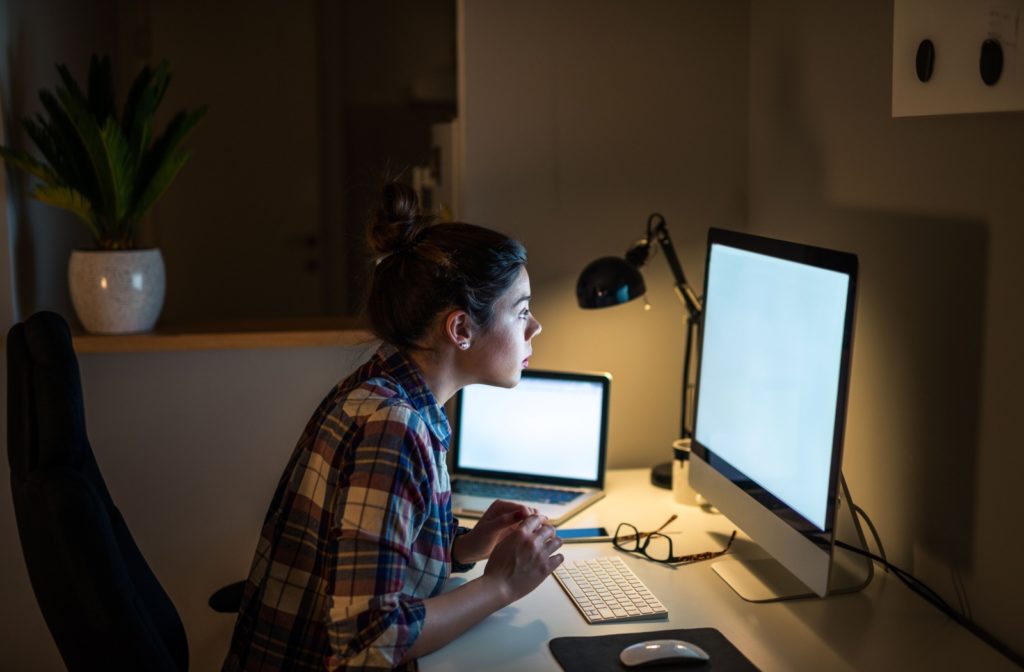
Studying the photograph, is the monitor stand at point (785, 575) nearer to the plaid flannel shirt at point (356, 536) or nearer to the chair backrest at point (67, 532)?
the plaid flannel shirt at point (356, 536)

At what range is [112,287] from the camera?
2.06 metres

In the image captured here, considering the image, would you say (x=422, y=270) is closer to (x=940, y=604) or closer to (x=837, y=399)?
(x=837, y=399)

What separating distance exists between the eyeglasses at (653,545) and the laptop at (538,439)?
0.18m

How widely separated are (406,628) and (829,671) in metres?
0.54

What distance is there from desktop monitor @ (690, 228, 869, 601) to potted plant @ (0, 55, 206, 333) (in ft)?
3.61

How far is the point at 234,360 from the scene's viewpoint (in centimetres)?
218

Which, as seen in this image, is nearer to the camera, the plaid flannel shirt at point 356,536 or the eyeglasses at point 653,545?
the plaid flannel shirt at point 356,536

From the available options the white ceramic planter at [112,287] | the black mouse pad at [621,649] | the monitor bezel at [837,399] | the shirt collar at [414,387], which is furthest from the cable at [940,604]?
the white ceramic planter at [112,287]

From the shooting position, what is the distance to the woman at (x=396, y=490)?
4.18 ft

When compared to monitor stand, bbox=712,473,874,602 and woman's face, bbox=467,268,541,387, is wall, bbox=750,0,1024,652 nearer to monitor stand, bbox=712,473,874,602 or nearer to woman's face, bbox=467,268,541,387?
monitor stand, bbox=712,473,874,602

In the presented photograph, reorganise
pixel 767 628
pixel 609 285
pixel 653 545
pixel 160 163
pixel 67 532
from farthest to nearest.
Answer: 1. pixel 160 163
2. pixel 609 285
3. pixel 653 545
4. pixel 767 628
5. pixel 67 532

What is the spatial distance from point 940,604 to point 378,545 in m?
0.84

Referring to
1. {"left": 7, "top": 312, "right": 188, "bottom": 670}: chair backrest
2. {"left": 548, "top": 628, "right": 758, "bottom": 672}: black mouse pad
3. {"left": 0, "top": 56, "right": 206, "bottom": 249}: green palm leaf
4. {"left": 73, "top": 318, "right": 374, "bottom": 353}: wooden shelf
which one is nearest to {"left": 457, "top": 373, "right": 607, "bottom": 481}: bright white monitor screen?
{"left": 73, "top": 318, "right": 374, "bottom": 353}: wooden shelf

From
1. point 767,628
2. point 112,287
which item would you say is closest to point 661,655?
point 767,628
